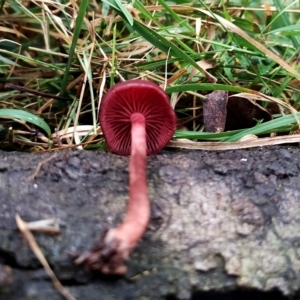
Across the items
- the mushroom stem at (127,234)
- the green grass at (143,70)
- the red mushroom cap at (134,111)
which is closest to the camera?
the mushroom stem at (127,234)

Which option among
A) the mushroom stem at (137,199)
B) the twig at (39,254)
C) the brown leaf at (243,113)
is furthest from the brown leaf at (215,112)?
the twig at (39,254)

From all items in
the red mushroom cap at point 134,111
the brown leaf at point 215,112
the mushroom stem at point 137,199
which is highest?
the brown leaf at point 215,112

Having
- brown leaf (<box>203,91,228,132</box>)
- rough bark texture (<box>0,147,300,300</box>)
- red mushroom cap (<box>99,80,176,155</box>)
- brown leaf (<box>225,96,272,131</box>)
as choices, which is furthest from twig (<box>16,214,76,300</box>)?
brown leaf (<box>225,96,272,131</box>)

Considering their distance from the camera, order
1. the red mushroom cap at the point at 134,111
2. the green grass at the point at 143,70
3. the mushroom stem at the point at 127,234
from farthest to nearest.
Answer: the green grass at the point at 143,70, the red mushroom cap at the point at 134,111, the mushroom stem at the point at 127,234

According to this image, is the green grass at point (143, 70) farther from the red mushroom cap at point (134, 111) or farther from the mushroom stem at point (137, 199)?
the mushroom stem at point (137, 199)

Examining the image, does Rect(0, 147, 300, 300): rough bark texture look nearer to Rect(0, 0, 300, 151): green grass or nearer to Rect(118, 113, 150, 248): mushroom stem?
Rect(118, 113, 150, 248): mushroom stem

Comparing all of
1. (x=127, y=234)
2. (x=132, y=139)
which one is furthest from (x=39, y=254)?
(x=132, y=139)

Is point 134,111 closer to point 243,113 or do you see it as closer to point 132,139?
point 132,139
